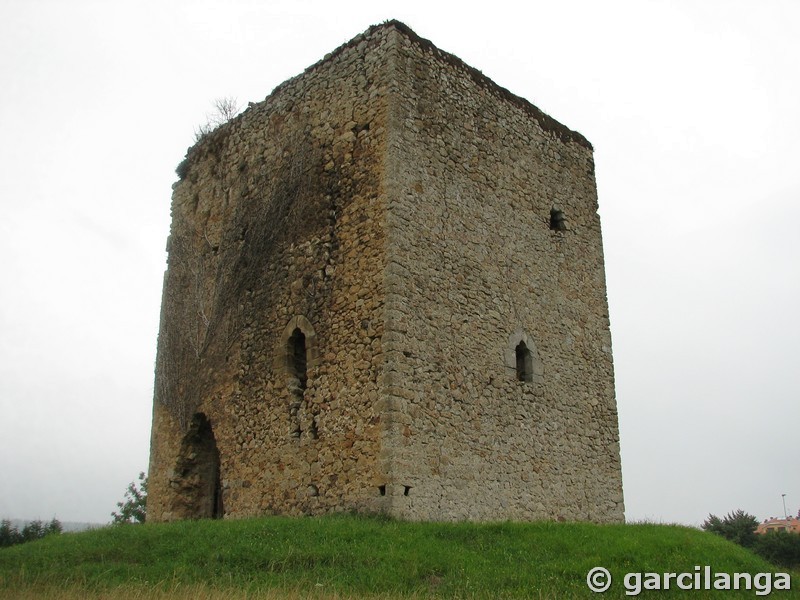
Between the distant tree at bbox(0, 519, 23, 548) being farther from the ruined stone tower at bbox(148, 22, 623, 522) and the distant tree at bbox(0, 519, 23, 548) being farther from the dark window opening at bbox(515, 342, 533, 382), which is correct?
the dark window opening at bbox(515, 342, 533, 382)

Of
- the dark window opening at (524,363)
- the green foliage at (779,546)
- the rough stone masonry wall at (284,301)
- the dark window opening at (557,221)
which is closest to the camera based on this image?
the rough stone masonry wall at (284,301)

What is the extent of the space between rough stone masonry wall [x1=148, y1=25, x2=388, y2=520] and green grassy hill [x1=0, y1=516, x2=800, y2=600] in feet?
4.37

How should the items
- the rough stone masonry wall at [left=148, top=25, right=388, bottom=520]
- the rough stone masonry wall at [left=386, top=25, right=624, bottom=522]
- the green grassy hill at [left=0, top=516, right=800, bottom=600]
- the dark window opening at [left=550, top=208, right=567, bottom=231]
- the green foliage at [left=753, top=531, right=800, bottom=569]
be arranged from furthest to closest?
the green foliage at [left=753, top=531, right=800, bottom=569] < the dark window opening at [left=550, top=208, right=567, bottom=231] < the rough stone masonry wall at [left=148, top=25, right=388, bottom=520] < the rough stone masonry wall at [left=386, top=25, right=624, bottom=522] < the green grassy hill at [left=0, top=516, right=800, bottom=600]

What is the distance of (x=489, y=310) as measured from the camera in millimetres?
12922

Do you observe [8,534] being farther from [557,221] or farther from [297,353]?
[557,221]

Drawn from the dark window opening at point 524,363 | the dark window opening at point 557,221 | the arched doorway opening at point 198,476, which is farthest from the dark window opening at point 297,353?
the dark window opening at point 557,221

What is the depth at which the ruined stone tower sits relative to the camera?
450 inches

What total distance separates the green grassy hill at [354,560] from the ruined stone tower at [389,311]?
1185mm

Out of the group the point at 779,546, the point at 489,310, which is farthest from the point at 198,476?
the point at 779,546

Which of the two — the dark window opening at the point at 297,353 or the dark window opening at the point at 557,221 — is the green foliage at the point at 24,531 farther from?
the dark window opening at the point at 557,221

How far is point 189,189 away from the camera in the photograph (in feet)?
53.6

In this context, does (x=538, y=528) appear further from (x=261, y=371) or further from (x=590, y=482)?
(x=261, y=371)

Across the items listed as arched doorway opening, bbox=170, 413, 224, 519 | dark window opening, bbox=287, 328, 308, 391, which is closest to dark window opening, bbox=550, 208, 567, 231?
dark window opening, bbox=287, 328, 308, 391

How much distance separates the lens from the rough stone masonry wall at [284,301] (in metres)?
11.5
